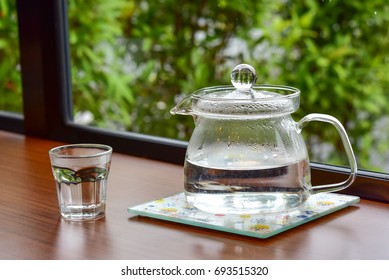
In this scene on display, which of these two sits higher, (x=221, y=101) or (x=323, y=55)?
(x=221, y=101)

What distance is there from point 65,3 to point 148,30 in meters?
0.81

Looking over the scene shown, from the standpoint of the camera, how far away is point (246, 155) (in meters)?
1.04

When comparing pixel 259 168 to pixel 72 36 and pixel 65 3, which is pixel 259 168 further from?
pixel 72 36

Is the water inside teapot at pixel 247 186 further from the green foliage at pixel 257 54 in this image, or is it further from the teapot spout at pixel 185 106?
the green foliage at pixel 257 54

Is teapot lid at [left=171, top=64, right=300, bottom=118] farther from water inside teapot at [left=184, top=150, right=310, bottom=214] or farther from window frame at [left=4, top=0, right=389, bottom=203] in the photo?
window frame at [left=4, top=0, right=389, bottom=203]

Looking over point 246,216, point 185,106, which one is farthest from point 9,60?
point 246,216

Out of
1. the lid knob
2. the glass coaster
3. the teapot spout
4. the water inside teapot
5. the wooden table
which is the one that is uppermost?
the lid knob

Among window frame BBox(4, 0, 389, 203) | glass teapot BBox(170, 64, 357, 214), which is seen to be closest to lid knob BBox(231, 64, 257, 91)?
glass teapot BBox(170, 64, 357, 214)

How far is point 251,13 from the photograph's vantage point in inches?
93.8

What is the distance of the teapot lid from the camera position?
3.43 feet

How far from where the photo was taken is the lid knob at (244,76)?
1.07 m

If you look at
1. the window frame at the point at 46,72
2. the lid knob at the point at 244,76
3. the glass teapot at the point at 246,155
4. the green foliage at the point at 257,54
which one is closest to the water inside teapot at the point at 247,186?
the glass teapot at the point at 246,155

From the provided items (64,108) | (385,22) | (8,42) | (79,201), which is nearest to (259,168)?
(79,201)

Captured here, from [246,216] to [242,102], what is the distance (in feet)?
0.49
